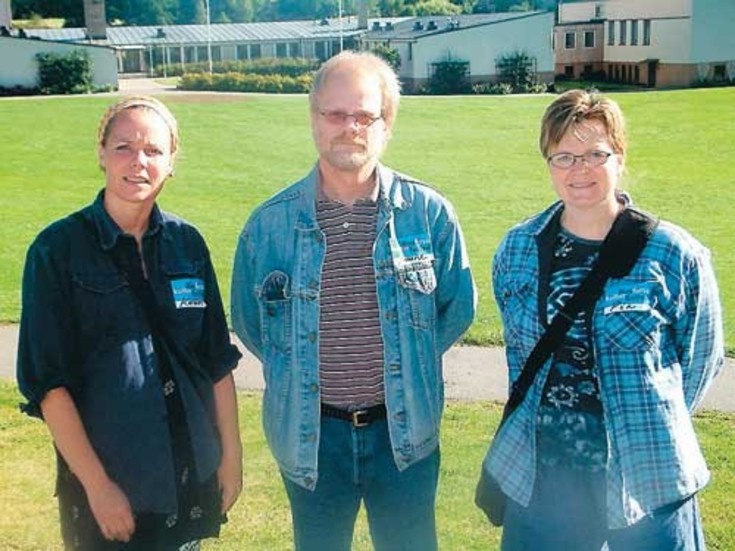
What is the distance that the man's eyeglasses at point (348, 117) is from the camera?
11.1 ft

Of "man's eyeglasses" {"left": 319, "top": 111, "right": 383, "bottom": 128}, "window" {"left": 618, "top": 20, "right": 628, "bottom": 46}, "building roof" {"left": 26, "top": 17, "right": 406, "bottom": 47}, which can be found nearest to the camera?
"man's eyeglasses" {"left": 319, "top": 111, "right": 383, "bottom": 128}

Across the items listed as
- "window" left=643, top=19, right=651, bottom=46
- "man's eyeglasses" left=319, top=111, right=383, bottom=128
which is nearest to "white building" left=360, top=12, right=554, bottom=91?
"window" left=643, top=19, right=651, bottom=46

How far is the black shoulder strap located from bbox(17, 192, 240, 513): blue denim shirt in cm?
111

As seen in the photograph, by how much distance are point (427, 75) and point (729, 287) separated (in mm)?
44243

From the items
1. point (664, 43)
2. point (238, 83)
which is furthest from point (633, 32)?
point (238, 83)

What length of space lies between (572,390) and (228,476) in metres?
1.20

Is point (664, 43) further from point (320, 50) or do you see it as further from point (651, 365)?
point (651, 365)

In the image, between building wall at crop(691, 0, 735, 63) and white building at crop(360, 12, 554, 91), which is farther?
building wall at crop(691, 0, 735, 63)

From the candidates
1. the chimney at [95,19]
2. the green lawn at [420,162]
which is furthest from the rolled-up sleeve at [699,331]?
the chimney at [95,19]

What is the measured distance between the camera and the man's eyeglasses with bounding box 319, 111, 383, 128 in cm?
337

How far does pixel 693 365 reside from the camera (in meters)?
3.30

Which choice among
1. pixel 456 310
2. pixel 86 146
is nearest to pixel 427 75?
pixel 86 146

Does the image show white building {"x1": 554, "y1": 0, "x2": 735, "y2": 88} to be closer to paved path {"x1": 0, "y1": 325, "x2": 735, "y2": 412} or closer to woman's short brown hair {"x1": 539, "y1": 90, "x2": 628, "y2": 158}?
paved path {"x1": 0, "y1": 325, "x2": 735, "y2": 412}

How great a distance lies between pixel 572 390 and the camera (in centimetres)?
322
